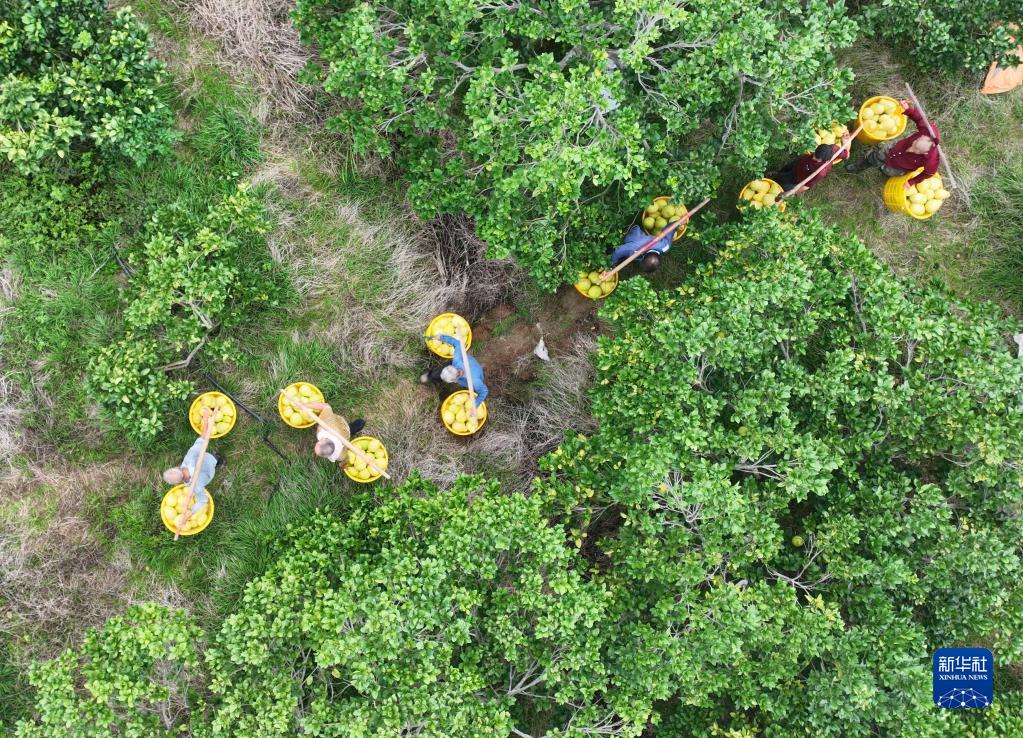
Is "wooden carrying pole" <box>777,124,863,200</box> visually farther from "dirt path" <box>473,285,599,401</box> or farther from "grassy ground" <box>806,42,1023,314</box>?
"dirt path" <box>473,285,599,401</box>

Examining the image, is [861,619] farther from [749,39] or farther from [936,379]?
[749,39]

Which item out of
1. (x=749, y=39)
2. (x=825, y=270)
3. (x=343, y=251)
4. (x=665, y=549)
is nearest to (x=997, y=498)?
(x=825, y=270)

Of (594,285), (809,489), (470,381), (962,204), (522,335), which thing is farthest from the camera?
(962,204)

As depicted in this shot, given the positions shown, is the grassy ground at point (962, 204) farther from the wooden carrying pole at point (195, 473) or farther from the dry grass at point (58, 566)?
the dry grass at point (58, 566)

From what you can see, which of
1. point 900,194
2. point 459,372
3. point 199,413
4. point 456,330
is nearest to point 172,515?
point 199,413

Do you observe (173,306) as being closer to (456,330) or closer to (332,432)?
(332,432)

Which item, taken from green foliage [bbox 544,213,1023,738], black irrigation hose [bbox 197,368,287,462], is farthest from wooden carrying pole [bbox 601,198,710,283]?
black irrigation hose [bbox 197,368,287,462]

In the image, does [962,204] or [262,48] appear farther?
[962,204]
